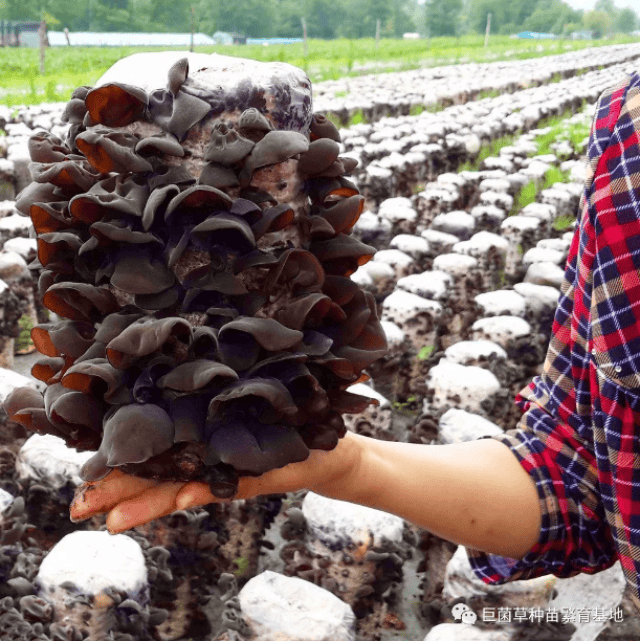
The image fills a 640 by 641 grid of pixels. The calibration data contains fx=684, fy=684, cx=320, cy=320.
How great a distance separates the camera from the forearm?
126 cm

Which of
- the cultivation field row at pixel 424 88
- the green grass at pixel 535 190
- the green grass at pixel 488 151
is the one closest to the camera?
the green grass at pixel 535 190

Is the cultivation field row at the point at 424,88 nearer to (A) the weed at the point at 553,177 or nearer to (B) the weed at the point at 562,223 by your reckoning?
(A) the weed at the point at 553,177

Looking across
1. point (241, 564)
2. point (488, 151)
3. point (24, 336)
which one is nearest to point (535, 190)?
point (488, 151)

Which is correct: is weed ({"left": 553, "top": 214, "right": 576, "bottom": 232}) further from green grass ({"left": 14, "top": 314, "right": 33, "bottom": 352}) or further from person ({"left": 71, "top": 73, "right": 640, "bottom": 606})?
person ({"left": 71, "top": 73, "right": 640, "bottom": 606})

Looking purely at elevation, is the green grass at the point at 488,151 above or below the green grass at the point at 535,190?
above

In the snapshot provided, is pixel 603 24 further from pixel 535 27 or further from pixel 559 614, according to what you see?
pixel 559 614

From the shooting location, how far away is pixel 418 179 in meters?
7.91

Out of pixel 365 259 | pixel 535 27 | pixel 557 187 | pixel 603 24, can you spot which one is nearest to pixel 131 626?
pixel 365 259

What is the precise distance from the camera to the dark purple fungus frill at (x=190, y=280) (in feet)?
3.15

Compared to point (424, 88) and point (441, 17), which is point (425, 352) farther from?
point (441, 17)

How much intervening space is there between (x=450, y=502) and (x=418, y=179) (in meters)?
7.00

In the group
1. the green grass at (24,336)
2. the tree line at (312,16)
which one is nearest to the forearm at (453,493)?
the green grass at (24,336)

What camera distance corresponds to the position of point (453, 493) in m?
1.26

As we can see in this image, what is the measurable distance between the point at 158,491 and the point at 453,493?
539mm
